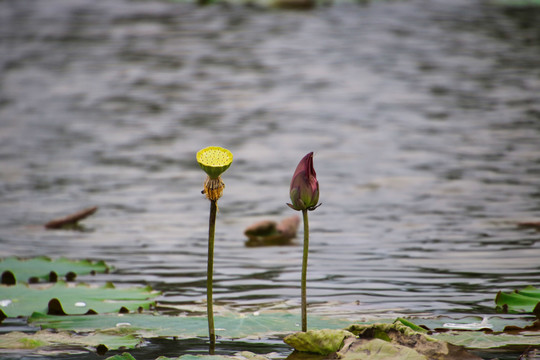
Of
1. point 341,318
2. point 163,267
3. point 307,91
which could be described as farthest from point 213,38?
point 341,318

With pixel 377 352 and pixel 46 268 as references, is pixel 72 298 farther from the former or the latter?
pixel 377 352

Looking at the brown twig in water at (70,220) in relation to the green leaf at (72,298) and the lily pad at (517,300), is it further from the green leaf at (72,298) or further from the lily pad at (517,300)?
the lily pad at (517,300)

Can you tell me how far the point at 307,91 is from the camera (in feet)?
24.5

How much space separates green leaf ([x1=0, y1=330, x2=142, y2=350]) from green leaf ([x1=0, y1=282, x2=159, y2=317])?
0.16 metres

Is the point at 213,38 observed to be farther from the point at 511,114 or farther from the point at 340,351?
the point at 340,351

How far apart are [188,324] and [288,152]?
3.44 meters

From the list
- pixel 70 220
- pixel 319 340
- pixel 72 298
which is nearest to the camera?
pixel 319 340

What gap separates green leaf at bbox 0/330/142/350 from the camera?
1667 mm

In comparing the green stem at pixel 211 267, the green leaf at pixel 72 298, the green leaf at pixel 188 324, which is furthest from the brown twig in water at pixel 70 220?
the green stem at pixel 211 267

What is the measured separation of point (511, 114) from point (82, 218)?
12.1 feet

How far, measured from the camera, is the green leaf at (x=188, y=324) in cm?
176

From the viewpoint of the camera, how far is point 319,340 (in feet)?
5.04

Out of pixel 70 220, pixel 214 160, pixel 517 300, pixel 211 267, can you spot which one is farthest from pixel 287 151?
pixel 214 160

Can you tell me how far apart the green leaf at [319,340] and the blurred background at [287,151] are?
1.62 feet
